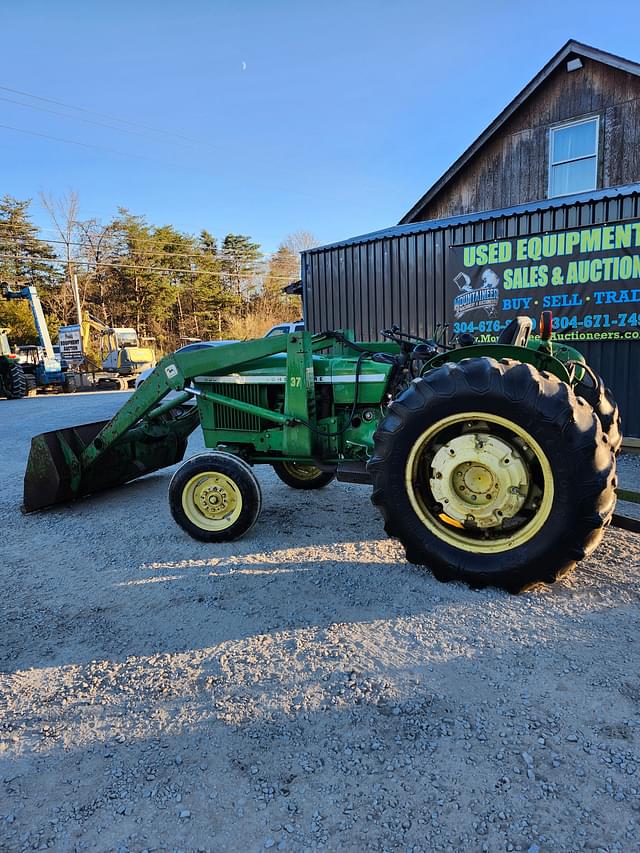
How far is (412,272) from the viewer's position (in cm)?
888

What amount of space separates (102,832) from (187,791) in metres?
0.27

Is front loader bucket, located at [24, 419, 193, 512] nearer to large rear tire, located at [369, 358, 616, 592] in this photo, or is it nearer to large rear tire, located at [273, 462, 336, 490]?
large rear tire, located at [273, 462, 336, 490]

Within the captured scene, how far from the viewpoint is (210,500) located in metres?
4.18

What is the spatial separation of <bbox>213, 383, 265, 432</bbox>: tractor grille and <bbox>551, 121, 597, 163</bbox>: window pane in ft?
36.6

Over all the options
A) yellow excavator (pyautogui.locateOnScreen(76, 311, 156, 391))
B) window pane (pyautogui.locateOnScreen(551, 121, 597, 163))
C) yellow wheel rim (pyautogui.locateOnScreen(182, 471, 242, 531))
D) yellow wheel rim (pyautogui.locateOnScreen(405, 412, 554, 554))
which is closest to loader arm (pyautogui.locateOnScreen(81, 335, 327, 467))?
yellow wheel rim (pyautogui.locateOnScreen(182, 471, 242, 531))

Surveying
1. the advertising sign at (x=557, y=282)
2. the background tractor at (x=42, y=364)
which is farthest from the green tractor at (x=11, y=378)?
the advertising sign at (x=557, y=282)

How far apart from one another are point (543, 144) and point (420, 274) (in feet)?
21.0

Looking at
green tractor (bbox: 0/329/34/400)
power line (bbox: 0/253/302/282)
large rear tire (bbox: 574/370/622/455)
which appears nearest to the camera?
large rear tire (bbox: 574/370/622/455)

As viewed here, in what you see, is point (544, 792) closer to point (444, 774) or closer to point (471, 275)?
point (444, 774)

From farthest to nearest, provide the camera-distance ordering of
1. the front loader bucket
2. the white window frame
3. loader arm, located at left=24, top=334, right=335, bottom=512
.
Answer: the white window frame
the front loader bucket
loader arm, located at left=24, top=334, right=335, bottom=512

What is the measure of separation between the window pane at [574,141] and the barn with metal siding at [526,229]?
2 centimetres

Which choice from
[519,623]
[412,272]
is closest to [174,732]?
[519,623]

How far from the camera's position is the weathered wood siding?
11.3 meters

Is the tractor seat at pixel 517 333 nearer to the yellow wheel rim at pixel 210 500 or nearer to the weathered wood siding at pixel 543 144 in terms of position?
the yellow wheel rim at pixel 210 500
